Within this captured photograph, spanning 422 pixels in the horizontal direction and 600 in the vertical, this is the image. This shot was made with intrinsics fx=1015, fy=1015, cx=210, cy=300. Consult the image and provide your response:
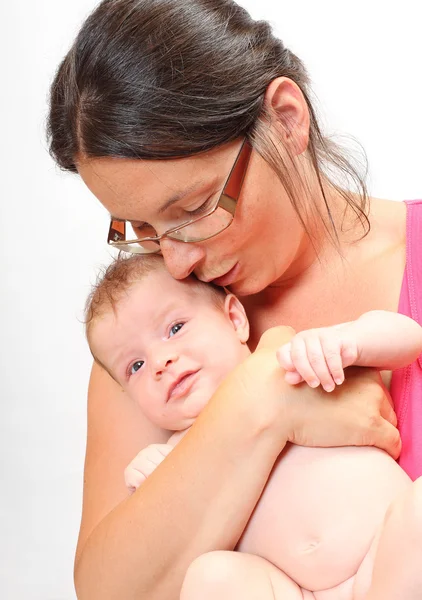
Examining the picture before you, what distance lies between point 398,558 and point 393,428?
379 millimetres

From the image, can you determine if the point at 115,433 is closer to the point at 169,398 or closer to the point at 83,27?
the point at 169,398

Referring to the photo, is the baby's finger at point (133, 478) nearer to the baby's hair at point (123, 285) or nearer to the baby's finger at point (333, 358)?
the baby's hair at point (123, 285)

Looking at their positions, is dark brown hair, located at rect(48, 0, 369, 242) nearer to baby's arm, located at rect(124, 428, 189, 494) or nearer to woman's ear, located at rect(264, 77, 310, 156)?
woman's ear, located at rect(264, 77, 310, 156)

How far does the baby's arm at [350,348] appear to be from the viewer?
5.99ft

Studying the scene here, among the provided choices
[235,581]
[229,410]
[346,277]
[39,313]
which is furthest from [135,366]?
[39,313]

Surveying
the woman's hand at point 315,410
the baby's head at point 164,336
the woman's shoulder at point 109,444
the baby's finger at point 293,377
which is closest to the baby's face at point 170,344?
the baby's head at point 164,336

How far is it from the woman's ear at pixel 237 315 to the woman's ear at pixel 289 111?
→ 37 cm

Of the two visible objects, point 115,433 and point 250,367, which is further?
point 115,433

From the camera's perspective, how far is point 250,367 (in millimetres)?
1982

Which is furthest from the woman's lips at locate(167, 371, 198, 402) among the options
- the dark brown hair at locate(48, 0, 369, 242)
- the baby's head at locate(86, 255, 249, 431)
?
the dark brown hair at locate(48, 0, 369, 242)

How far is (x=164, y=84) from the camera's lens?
77.7 inches

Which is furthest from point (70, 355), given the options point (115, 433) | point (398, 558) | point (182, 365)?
point (398, 558)

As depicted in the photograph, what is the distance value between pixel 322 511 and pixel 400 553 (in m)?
0.26

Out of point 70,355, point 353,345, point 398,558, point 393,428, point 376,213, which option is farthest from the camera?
point 70,355
